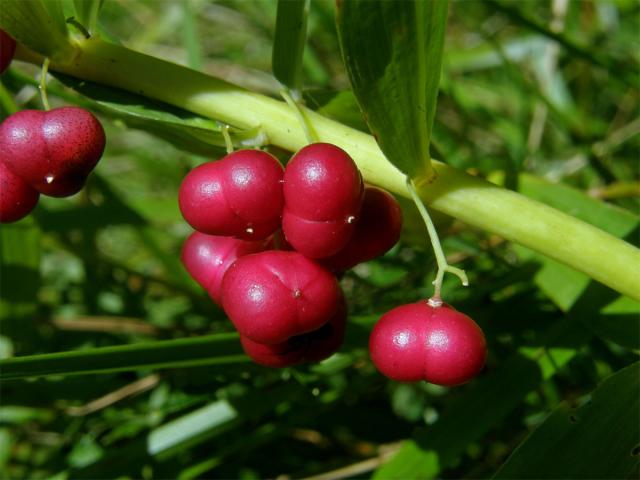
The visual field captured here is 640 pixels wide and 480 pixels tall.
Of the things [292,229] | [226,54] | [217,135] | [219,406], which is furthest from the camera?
[226,54]

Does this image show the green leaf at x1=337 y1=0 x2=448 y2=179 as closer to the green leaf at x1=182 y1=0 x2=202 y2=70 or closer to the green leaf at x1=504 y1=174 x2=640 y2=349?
the green leaf at x1=504 y1=174 x2=640 y2=349

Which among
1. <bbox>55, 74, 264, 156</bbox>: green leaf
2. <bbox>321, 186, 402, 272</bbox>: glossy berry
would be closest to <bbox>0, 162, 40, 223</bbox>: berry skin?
<bbox>55, 74, 264, 156</bbox>: green leaf

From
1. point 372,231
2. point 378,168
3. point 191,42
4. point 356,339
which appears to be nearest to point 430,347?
point 372,231

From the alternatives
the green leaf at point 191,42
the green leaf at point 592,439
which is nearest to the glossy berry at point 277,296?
the green leaf at point 592,439

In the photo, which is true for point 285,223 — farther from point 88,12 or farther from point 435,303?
point 88,12

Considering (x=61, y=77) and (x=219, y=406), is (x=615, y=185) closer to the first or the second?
(x=219, y=406)

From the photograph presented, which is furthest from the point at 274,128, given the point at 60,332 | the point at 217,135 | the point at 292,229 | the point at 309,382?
the point at 60,332

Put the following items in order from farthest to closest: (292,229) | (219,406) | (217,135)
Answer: (219,406) → (217,135) → (292,229)
